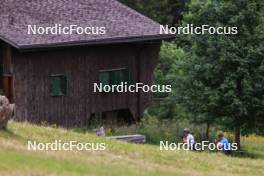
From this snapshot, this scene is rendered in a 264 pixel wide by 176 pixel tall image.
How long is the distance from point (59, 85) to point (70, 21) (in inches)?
125

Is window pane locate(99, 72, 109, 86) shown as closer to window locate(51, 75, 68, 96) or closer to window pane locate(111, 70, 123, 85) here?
window pane locate(111, 70, 123, 85)

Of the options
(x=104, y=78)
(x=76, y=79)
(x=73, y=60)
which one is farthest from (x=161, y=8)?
(x=73, y=60)

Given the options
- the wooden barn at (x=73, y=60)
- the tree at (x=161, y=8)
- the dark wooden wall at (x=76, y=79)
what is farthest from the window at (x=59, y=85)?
the tree at (x=161, y=8)

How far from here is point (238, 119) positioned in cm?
3272

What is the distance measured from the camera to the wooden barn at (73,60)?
1420 inches

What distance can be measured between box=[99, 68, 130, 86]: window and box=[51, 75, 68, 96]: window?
2.36 metres

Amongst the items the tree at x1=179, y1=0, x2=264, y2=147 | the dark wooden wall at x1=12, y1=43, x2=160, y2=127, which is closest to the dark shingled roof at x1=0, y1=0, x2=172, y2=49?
the dark wooden wall at x1=12, y1=43, x2=160, y2=127

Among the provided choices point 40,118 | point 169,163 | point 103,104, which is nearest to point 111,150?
point 169,163

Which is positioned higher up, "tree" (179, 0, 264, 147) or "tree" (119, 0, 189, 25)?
"tree" (119, 0, 189, 25)

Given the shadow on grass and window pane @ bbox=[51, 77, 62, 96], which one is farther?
window pane @ bbox=[51, 77, 62, 96]

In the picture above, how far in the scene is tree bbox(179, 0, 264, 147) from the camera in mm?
31609

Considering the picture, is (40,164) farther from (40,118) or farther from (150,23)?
(150,23)

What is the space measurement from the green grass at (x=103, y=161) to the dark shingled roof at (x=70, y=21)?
A: 1131cm

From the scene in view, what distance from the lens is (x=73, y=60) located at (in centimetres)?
3844
